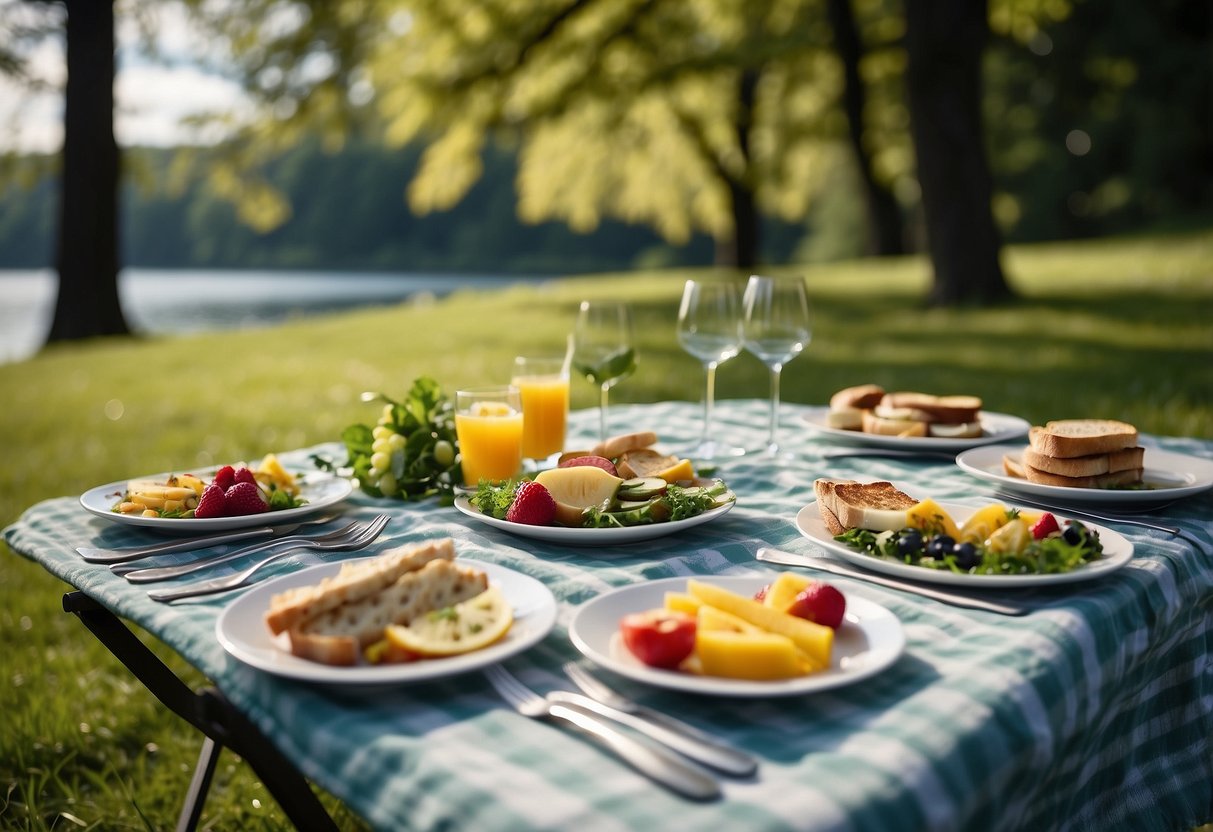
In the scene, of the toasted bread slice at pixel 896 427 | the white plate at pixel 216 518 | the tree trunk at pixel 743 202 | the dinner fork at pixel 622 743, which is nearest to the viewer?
the dinner fork at pixel 622 743

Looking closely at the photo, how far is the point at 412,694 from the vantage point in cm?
120

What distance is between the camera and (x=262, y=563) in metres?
1.64

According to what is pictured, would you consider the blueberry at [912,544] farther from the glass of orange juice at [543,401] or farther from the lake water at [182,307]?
the lake water at [182,307]

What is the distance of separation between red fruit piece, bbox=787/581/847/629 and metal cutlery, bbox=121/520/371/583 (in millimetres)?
891

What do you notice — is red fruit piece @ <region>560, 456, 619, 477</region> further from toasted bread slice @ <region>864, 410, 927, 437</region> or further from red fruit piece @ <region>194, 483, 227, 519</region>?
toasted bread slice @ <region>864, 410, 927, 437</region>

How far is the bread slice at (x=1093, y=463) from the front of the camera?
6.44 feet

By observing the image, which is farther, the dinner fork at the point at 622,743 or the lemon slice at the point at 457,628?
the lemon slice at the point at 457,628

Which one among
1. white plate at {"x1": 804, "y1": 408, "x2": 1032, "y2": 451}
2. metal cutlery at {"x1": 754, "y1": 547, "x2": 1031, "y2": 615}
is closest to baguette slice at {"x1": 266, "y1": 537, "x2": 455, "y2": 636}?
metal cutlery at {"x1": 754, "y1": 547, "x2": 1031, "y2": 615}

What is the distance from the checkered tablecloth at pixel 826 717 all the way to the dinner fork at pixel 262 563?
0.07 feet

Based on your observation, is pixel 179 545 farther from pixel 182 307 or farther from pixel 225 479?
pixel 182 307

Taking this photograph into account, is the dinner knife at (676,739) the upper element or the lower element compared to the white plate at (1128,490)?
lower

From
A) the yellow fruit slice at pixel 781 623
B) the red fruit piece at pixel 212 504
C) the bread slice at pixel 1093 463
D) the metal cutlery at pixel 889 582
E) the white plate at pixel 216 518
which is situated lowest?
the white plate at pixel 216 518

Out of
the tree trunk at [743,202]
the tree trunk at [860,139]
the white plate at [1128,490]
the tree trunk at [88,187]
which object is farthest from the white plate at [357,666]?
the tree trunk at [743,202]

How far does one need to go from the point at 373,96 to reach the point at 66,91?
4.42 metres
